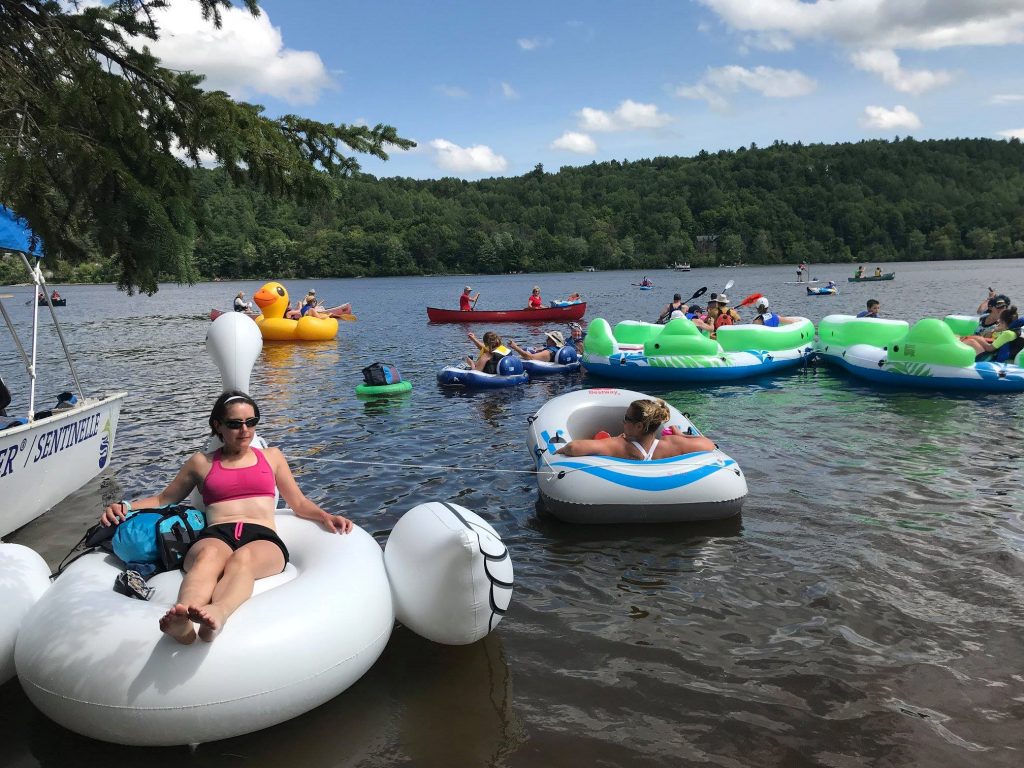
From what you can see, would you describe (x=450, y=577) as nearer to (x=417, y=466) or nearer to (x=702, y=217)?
(x=417, y=466)

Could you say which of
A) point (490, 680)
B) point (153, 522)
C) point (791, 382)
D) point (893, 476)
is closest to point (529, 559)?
point (490, 680)

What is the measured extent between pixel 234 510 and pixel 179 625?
1.01 metres

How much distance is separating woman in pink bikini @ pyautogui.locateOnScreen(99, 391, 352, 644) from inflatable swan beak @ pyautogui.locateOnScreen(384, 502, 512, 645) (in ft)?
1.65

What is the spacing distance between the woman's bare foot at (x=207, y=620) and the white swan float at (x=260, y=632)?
0.04 metres

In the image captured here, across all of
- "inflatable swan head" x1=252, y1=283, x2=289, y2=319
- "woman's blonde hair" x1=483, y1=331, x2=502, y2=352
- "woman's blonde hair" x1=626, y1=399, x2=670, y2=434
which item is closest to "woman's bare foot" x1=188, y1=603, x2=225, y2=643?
"woman's blonde hair" x1=626, y1=399, x2=670, y2=434

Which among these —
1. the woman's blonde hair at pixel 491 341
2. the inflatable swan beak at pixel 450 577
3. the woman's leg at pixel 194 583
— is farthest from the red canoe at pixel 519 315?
the woman's leg at pixel 194 583

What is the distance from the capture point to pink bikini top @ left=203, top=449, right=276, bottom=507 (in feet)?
12.9

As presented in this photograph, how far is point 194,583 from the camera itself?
3.31m

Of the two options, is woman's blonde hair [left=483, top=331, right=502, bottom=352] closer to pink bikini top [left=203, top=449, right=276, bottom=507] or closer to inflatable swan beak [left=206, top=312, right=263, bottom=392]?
inflatable swan beak [left=206, top=312, right=263, bottom=392]

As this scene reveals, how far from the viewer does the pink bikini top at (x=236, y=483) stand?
3.93m

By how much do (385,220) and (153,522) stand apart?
102 metres

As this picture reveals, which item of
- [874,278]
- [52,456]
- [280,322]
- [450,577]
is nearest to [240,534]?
[450,577]

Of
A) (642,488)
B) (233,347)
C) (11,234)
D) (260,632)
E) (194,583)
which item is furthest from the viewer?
(642,488)

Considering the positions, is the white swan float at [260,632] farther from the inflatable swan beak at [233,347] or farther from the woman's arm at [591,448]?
the woman's arm at [591,448]
